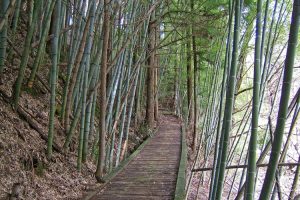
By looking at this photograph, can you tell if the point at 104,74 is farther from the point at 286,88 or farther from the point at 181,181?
the point at 286,88

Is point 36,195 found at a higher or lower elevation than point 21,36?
lower

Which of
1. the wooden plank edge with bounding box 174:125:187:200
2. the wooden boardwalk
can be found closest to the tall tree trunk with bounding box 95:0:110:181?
the wooden boardwalk

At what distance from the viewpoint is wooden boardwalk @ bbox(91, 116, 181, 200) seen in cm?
313

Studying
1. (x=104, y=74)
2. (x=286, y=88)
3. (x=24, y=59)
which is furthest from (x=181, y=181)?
(x=286, y=88)

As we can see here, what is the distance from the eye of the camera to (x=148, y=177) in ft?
12.2

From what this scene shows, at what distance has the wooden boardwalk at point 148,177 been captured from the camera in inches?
123

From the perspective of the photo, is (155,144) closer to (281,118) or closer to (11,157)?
(11,157)

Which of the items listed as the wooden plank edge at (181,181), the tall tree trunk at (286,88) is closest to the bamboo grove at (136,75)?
the tall tree trunk at (286,88)

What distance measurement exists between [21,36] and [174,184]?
10.7ft

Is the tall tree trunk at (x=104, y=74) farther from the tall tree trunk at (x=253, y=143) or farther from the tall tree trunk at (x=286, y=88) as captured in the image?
the tall tree trunk at (x=286, y=88)

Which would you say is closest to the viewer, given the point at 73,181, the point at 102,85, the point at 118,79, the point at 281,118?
the point at 281,118

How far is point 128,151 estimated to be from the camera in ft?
19.1

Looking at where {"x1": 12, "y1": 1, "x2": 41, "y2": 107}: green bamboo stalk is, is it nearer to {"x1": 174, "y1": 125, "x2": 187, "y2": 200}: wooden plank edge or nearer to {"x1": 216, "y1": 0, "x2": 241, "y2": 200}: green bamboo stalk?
{"x1": 174, "y1": 125, "x2": 187, "y2": 200}: wooden plank edge

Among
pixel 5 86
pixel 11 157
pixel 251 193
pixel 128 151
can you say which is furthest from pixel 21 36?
pixel 251 193
